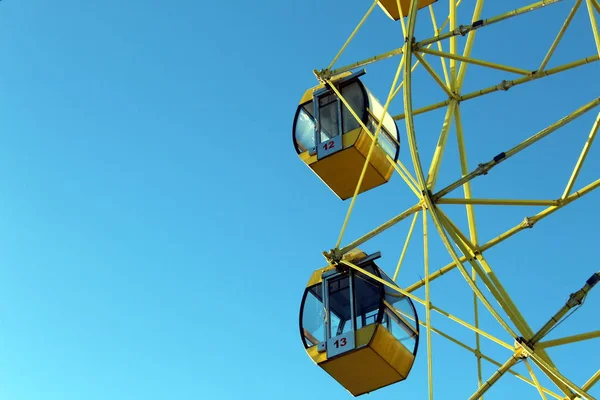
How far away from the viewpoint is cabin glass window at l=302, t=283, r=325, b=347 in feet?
63.6

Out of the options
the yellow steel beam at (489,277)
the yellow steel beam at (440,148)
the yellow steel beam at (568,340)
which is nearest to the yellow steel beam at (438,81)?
the yellow steel beam at (440,148)

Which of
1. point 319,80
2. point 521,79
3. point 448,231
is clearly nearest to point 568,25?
point 521,79

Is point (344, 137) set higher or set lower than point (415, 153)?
higher

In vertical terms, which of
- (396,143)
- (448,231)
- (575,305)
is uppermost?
(396,143)

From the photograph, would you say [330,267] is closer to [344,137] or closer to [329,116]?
[344,137]

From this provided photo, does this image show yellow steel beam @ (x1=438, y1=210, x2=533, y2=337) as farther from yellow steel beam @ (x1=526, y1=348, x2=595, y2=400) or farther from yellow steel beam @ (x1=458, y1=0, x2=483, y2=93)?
yellow steel beam @ (x1=458, y1=0, x2=483, y2=93)

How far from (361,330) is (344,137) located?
3.71 metres

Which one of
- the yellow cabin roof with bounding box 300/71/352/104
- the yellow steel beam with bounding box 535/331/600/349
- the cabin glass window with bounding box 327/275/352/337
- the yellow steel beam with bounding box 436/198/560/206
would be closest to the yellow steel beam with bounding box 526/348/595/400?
the yellow steel beam with bounding box 535/331/600/349

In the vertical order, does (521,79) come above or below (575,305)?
above

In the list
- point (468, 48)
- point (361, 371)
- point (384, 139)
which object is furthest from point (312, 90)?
point (361, 371)

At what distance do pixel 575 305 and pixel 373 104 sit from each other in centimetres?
667

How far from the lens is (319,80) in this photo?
21.9 metres

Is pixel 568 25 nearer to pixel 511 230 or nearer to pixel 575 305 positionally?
pixel 511 230

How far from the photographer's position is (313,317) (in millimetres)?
19750
